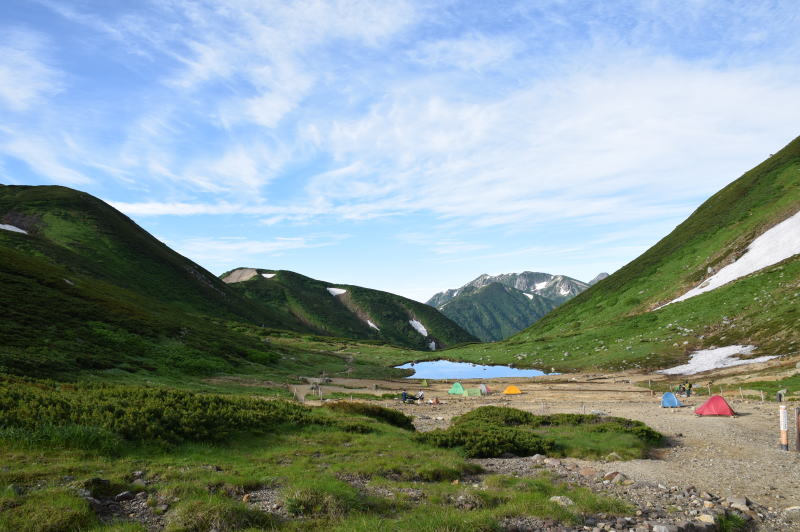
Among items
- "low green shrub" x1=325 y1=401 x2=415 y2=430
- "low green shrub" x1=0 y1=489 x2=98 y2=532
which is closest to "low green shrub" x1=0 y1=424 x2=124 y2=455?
"low green shrub" x1=0 y1=489 x2=98 y2=532

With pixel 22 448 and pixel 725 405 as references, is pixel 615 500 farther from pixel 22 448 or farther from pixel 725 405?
pixel 725 405

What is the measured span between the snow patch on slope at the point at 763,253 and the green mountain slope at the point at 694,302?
10.4 ft

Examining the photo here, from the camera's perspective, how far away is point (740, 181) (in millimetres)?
134500

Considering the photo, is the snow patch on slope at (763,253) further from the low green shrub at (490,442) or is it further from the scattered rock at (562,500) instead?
the scattered rock at (562,500)

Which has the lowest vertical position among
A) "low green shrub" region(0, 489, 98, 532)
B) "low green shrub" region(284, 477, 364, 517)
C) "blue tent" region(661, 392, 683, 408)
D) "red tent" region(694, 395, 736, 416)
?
"blue tent" region(661, 392, 683, 408)

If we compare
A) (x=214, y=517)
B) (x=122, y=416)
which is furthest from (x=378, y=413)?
(x=214, y=517)

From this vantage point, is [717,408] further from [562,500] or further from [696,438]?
[562,500]

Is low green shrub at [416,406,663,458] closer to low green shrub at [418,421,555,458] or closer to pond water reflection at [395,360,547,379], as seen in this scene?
low green shrub at [418,421,555,458]

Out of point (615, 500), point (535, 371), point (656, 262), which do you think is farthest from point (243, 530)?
point (656, 262)

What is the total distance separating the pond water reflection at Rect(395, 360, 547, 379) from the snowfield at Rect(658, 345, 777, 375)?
82.3ft

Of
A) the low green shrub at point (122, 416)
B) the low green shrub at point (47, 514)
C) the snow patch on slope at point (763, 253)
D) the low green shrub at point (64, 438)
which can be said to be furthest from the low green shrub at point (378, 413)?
the snow patch on slope at point (763, 253)

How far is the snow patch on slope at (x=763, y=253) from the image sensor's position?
80.3 m

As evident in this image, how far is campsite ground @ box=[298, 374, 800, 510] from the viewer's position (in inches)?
641

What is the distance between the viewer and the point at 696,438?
81.2 feet
